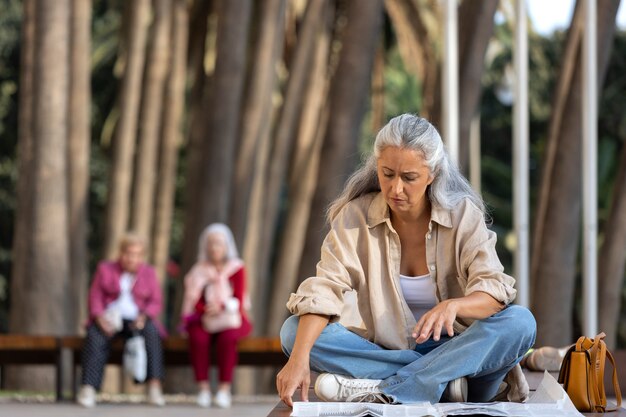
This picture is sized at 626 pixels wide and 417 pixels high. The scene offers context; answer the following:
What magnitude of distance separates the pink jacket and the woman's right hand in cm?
696

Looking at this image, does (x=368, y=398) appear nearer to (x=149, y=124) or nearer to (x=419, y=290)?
(x=419, y=290)

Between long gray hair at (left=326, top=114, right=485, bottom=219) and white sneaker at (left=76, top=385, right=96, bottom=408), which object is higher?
long gray hair at (left=326, top=114, right=485, bottom=219)

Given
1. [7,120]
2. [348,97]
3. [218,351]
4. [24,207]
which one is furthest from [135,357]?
[7,120]

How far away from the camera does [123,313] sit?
12.1 meters

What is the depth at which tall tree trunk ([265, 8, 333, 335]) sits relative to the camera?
20.5 metres

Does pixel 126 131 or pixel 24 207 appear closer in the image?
pixel 24 207

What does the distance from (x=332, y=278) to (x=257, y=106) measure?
1240cm

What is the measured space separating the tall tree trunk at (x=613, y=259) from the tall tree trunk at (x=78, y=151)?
611cm

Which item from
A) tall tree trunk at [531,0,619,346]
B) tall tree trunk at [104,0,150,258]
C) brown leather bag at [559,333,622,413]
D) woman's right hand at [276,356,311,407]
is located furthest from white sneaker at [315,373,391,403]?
tall tree trunk at [104,0,150,258]

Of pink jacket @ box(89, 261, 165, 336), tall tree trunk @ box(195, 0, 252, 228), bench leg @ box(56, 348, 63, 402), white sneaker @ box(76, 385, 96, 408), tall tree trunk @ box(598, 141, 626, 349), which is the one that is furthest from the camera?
tall tree trunk @ box(598, 141, 626, 349)

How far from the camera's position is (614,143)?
112 feet

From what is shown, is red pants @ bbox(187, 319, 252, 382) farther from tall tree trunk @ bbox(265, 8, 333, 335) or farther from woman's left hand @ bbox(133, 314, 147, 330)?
tall tree trunk @ bbox(265, 8, 333, 335)

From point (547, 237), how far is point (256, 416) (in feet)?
20.6

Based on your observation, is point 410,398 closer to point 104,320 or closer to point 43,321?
point 104,320
